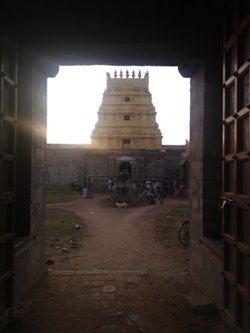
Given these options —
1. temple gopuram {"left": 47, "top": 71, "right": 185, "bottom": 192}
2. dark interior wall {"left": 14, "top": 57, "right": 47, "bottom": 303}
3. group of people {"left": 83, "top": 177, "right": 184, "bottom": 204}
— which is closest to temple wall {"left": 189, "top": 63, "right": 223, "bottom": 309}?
dark interior wall {"left": 14, "top": 57, "right": 47, "bottom": 303}

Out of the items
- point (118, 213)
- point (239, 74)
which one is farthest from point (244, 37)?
point (118, 213)

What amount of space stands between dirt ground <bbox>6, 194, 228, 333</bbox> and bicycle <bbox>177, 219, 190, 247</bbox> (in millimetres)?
234

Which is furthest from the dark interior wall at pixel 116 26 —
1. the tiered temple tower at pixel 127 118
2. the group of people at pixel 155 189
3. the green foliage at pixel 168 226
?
the tiered temple tower at pixel 127 118

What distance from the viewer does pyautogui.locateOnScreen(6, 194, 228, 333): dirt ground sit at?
14.1 ft

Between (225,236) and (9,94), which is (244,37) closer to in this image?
(225,236)

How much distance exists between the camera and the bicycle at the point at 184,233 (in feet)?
31.8

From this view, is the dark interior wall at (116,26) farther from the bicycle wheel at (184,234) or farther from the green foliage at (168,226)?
the green foliage at (168,226)

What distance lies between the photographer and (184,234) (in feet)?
33.6

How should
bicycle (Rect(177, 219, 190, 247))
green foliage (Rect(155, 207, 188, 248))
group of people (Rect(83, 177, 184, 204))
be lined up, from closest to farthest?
bicycle (Rect(177, 219, 190, 247)) → green foliage (Rect(155, 207, 188, 248)) → group of people (Rect(83, 177, 184, 204))

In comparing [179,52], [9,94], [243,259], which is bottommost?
[243,259]

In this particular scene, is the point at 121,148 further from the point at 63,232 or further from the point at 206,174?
the point at 206,174

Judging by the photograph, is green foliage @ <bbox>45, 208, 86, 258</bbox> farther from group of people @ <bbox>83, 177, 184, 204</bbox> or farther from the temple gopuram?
the temple gopuram

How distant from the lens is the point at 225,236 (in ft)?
12.7

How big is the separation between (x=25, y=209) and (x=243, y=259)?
3321 millimetres
